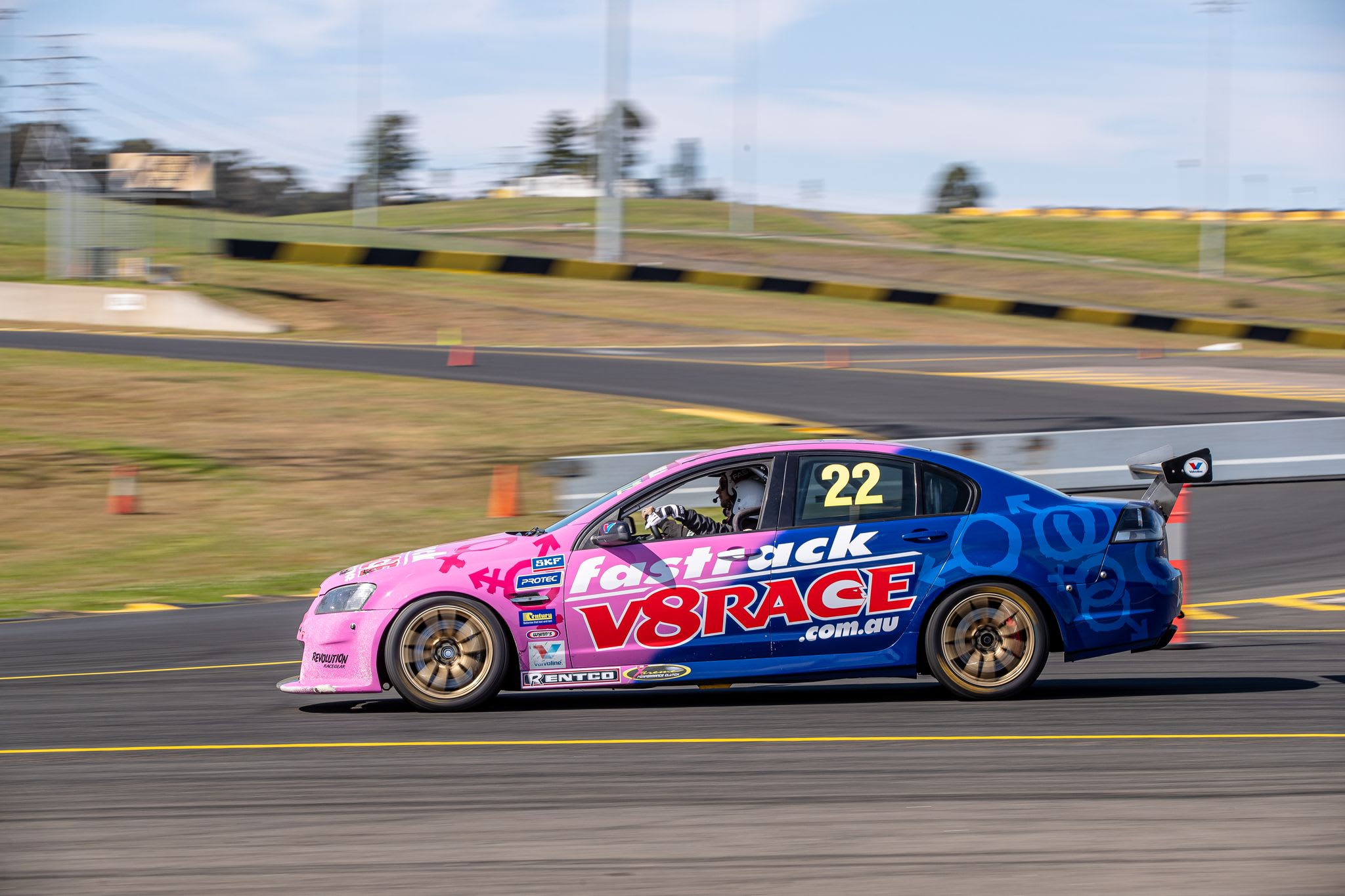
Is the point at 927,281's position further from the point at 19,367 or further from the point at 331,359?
the point at 19,367

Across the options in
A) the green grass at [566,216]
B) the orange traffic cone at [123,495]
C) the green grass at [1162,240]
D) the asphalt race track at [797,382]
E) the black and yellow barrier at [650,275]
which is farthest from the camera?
the green grass at [1162,240]

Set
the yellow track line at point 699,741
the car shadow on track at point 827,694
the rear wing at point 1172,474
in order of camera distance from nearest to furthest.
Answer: the yellow track line at point 699,741, the car shadow on track at point 827,694, the rear wing at point 1172,474

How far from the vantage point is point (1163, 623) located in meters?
7.50

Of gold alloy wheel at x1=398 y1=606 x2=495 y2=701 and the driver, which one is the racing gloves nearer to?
the driver

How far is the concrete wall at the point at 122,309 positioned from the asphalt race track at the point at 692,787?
24159 mm

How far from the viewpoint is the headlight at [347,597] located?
7336 mm

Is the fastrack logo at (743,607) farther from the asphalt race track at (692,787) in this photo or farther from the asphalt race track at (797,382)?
the asphalt race track at (797,382)

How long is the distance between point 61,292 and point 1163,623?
1230 inches

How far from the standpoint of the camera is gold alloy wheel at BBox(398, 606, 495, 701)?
729 centimetres

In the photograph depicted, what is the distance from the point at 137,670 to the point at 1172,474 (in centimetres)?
598

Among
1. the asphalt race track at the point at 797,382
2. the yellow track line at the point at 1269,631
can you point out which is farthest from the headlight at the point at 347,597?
the asphalt race track at the point at 797,382

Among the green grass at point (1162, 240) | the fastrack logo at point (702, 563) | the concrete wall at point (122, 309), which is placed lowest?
the fastrack logo at point (702, 563)

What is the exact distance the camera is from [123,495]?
50.6 ft

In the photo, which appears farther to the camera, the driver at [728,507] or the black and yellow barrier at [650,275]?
the black and yellow barrier at [650,275]
